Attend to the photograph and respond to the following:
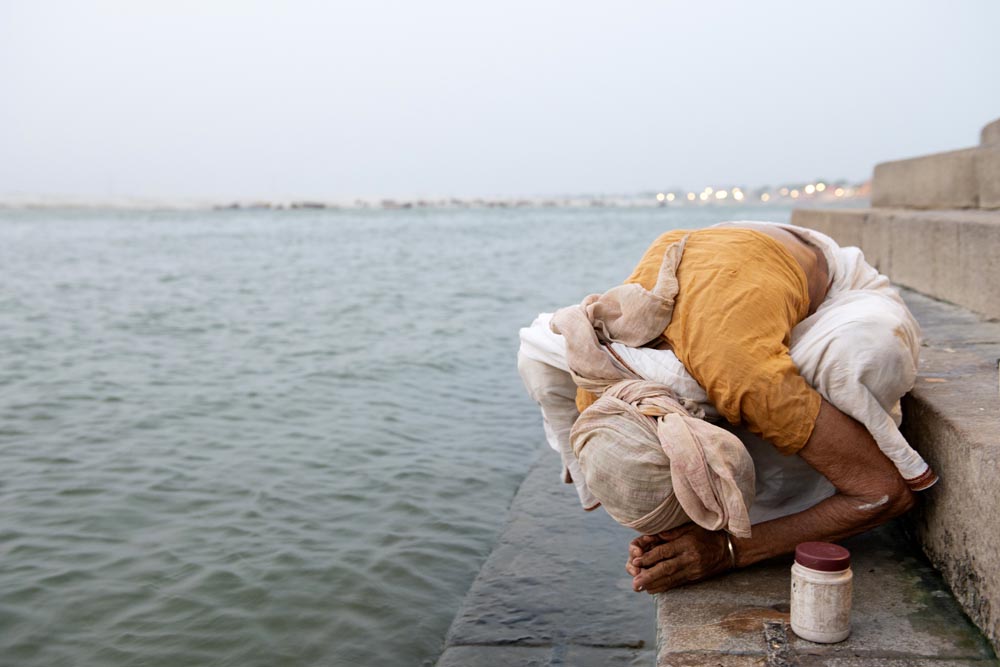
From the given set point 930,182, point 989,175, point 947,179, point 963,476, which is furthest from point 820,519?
point 930,182

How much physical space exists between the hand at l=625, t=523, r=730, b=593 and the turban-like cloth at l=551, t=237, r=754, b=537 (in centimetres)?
5

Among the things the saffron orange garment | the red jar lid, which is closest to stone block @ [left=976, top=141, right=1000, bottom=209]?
the saffron orange garment

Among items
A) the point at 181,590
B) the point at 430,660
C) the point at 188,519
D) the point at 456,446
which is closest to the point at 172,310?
the point at 456,446

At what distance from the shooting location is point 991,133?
6426mm

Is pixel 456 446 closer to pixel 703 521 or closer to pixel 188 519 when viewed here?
pixel 188 519

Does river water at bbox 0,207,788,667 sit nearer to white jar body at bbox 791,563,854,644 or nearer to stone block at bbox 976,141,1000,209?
white jar body at bbox 791,563,854,644

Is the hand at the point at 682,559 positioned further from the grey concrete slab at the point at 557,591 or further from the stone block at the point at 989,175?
the stone block at the point at 989,175

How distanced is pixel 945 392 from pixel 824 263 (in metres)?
0.52

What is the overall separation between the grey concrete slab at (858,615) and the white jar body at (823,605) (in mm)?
25

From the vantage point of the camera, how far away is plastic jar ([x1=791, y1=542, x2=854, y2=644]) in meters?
1.96

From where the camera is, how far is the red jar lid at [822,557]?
1.98 metres

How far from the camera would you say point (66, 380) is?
784cm

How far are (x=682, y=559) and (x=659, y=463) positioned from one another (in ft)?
0.95

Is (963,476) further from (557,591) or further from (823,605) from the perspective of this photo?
(557,591)
